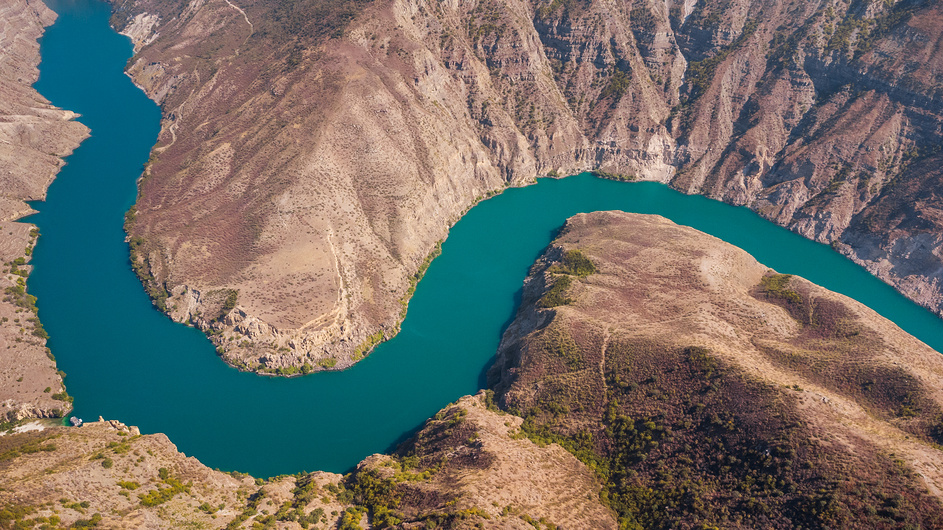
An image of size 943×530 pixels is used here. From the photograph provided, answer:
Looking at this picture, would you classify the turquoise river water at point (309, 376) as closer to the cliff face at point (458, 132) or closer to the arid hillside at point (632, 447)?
the cliff face at point (458, 132)

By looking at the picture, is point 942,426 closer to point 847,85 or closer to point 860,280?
point 860,280

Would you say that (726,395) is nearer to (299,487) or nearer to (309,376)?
(299,487)

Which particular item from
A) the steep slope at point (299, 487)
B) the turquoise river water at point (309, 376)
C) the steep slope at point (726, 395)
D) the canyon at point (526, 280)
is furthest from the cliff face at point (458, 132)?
the steep slope at point (726, 395)

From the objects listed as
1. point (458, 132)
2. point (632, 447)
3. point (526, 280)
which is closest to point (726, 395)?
point (632, 447)

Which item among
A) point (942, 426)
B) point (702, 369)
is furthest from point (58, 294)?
point (942, 426)

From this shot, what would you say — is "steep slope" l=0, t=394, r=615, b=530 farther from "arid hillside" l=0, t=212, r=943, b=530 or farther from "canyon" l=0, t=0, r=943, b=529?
"canyon" l=0, t=0, r=943, b=529

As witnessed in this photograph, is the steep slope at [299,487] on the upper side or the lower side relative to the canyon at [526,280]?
lower
